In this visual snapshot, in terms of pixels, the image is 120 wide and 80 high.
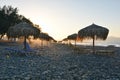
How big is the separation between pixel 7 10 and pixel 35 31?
3036 centimetres

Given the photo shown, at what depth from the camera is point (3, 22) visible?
49500 mm

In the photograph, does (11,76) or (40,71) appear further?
(40,71)

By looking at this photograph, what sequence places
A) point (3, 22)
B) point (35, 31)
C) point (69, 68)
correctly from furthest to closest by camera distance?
point (3, 22), point (35, 31), point (69, 68)

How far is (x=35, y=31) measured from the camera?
2758cm

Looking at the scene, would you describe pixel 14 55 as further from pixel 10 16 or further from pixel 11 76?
pixel 10 16

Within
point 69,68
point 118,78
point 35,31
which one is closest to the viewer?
point 118,78

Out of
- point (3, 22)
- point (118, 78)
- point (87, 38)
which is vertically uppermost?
point (3, 22)

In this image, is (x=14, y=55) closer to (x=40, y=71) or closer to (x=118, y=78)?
(x=40, y=71)

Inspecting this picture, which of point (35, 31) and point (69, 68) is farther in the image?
point (35, 31)

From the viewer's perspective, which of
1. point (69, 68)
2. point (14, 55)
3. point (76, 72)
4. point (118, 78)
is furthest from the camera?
point (14, 55)

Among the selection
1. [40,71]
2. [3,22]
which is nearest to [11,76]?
[40,71]

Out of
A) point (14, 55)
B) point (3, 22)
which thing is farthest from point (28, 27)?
point (3, 22)

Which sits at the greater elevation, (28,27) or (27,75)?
(28,27)

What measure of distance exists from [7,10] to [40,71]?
141ft
